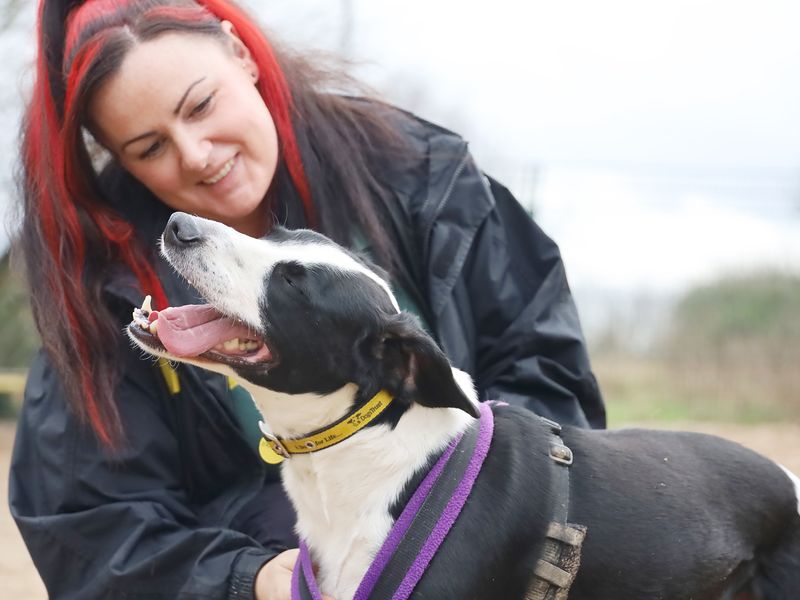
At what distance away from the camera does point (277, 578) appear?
225 centimetres

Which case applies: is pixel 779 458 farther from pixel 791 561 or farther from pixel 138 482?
pixel 138 482

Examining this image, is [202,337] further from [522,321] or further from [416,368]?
[522,321]

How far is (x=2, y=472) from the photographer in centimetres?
748

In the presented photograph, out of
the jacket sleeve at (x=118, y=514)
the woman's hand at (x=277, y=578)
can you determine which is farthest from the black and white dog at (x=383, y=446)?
the jacket sleeve at (x=118, y=514)

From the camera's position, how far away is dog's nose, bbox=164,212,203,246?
6.67 feet

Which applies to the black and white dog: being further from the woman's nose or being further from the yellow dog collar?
the woman's nose

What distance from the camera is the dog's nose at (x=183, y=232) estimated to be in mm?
2033

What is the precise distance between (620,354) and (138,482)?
877 cm

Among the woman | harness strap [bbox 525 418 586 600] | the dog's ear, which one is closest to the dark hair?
the woman

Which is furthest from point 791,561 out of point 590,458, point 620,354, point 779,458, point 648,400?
point 620,354

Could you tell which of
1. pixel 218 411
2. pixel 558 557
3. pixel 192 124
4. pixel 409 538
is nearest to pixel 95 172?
pixel 192 124

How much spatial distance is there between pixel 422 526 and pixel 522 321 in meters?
0.89

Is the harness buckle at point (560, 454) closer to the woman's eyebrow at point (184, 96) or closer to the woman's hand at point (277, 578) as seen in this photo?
the woman's hand at point (277, 578)

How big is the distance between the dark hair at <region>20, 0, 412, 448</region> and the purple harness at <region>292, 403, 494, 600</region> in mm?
731
